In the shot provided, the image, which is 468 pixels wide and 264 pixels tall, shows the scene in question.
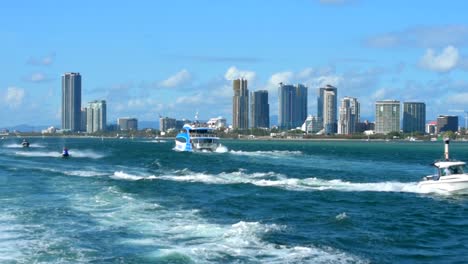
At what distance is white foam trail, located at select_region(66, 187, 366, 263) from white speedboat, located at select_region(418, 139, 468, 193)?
2313 cm

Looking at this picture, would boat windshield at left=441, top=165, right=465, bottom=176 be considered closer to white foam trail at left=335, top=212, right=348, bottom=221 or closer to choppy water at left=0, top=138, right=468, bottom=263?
choppy water at left=0, top=138, right=468, bottom=263

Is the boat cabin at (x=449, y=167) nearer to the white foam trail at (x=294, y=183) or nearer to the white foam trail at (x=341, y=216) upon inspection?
the white foam trail at (x=294, y=183)

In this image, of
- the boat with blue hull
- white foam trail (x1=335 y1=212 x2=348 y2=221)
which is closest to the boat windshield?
white foam trail (x1=335 y1=212 x2=348 y2=221)

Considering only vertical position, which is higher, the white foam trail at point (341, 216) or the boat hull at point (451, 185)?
the boat hull at point (451, 185)

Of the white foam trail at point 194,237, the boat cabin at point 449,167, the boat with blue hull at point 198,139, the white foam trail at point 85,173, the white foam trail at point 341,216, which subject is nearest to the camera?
the white foam trail at point 194,237

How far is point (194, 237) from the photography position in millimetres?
35938

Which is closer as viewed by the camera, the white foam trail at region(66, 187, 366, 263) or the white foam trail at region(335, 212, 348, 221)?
the white foam trail at region(66, 187, 366, 263)

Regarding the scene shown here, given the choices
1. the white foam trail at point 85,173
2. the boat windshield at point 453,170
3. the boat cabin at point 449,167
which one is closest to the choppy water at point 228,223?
the boat cabin at point 449,167

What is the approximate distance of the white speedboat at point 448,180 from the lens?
5769 centimetres

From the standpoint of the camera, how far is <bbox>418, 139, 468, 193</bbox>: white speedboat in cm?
5769

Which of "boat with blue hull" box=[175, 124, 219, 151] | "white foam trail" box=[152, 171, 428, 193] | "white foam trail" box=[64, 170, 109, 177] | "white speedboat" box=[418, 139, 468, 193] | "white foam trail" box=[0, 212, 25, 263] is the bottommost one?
"white foam trail" box=[0, 212, 25, 263]

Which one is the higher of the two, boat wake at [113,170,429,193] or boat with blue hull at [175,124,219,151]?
boat with blue hull at [175,124,219,151]

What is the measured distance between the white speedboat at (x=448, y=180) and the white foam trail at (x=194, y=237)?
23133mm

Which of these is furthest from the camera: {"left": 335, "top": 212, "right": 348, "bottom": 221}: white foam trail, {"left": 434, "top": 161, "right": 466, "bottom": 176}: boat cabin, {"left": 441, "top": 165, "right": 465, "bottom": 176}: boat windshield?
{"left": 441, "top": 165, "right": 465, "bottom": 176}: boat windshield
